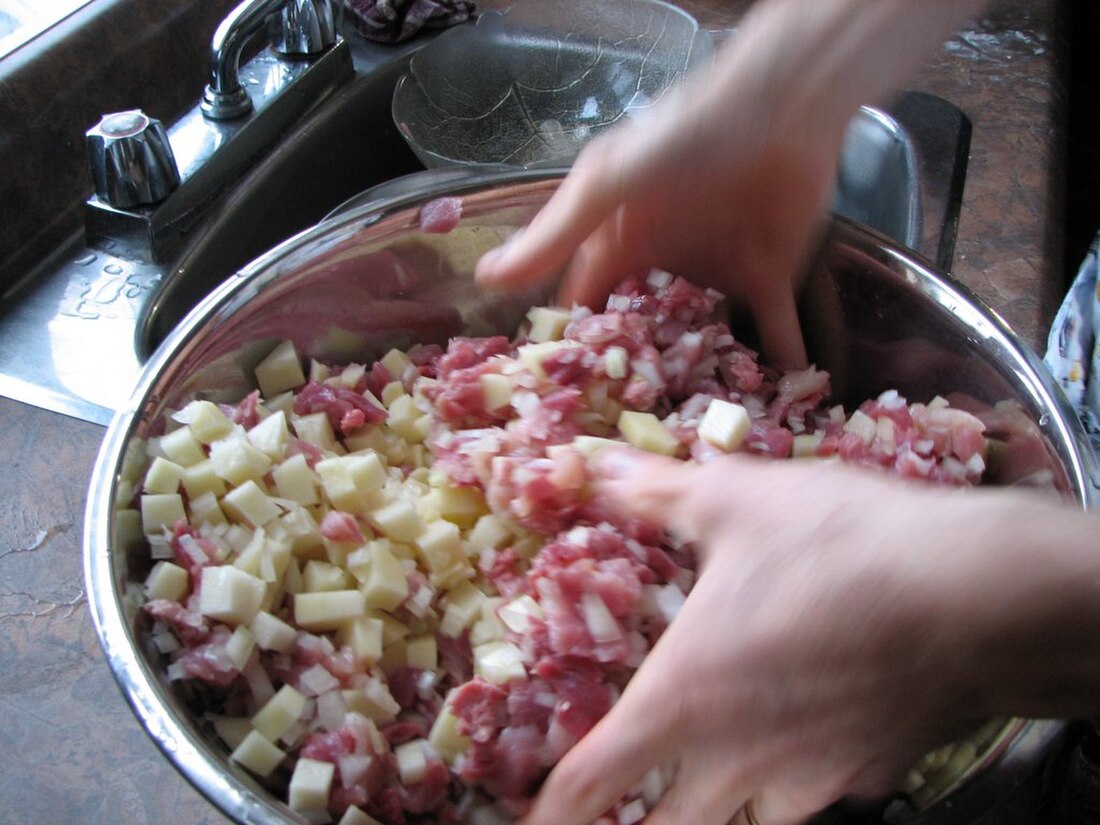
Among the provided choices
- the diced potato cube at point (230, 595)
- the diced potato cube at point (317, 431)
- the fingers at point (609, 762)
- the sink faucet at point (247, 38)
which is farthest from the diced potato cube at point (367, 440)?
the sink faucet at point (247, 38)

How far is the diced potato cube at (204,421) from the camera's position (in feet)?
2.95

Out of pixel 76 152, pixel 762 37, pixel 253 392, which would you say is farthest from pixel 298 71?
pixel 762 37

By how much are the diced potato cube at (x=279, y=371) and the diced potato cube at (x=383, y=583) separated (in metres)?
0.28

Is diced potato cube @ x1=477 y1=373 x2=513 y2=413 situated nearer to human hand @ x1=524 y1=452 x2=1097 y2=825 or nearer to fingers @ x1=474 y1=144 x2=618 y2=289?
fingers @ x1=474 y1=144 x2=618 y2=289

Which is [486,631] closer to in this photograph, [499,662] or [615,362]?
[499,662]

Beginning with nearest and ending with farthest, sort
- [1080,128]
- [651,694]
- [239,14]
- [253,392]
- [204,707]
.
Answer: [651,694] → [204,707] → [253,392] → [239,14] → [1080,128]

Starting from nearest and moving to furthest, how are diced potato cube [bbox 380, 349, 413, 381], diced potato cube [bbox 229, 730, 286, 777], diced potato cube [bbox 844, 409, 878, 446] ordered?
diced potato cube [bbox 229, 730, 286, 777], diced potato cube [bbox 844, 409, 878, 446], diced potato cube [bbox 380, 349, 413, 381]

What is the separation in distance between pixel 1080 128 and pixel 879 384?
7.42 feet

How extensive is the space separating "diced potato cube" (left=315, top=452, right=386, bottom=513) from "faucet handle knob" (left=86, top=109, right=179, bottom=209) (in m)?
0.57

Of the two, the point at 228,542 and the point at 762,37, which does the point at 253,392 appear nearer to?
the point at 228,542

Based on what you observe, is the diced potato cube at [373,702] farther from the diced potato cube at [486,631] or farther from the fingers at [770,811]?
the fingers at [770,811]

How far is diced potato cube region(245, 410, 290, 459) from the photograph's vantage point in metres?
0.91

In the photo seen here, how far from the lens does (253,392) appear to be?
997 mm

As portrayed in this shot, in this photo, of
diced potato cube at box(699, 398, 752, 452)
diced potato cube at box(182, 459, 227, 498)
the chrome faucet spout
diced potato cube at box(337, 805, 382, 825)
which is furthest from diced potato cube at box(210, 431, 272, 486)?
the chrome faucet spout
